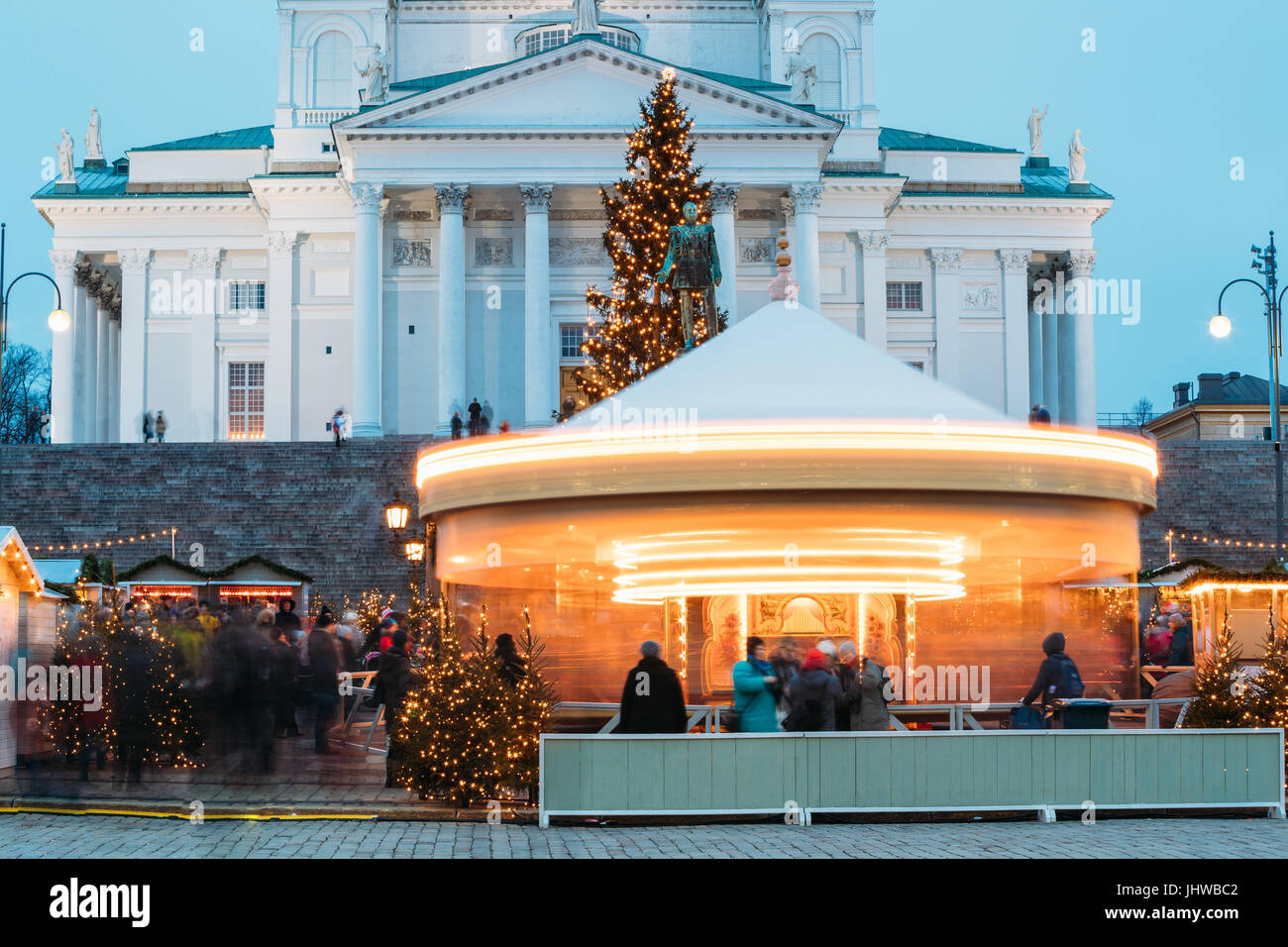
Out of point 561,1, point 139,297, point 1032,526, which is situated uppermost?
point 561,1

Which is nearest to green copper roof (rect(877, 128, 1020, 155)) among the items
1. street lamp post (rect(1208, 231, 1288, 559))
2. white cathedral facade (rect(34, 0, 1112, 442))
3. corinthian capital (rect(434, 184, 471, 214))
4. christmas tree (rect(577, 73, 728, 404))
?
white cathedral facade (rect(34, 0, 1112, 442))

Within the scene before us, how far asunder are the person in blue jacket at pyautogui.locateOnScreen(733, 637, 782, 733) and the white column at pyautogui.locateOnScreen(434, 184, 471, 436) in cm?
3968

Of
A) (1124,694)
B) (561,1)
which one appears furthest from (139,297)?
(1124,694)

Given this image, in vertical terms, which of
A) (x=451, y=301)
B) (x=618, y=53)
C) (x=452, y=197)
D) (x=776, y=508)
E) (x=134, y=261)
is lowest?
(x=776, y=508)

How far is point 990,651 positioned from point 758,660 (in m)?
3.29

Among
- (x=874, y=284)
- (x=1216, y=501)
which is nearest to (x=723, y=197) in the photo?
(x=874, y=284)

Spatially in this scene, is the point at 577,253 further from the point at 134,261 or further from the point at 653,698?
the point at 653,698

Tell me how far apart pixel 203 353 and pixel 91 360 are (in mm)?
5608

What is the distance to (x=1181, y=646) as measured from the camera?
23172mm

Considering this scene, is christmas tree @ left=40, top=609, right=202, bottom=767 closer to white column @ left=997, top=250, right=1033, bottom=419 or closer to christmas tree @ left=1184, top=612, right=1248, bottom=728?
christmas tree @ left=1184, top=612, right=1248, bottom=728

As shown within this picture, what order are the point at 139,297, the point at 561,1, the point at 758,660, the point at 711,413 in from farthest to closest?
the point at 561,1 → the point at 139,297 → the point at 758,660 → the point at 711,413

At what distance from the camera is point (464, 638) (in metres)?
15.4
